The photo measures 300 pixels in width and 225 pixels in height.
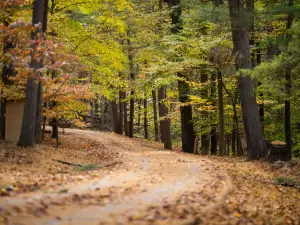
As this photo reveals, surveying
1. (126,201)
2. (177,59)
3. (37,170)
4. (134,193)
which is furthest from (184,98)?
(126,201)

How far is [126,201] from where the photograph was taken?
6141 millimetres

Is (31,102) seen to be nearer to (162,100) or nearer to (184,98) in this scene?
(162,100)

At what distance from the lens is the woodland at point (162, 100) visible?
22.5 feet

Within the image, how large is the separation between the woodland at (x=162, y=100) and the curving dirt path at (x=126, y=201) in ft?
0.13

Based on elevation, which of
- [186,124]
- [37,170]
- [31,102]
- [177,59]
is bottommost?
[37,170]

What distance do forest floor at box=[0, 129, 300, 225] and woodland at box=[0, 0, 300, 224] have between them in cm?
4

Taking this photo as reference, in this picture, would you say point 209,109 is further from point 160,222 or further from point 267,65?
point 160,222

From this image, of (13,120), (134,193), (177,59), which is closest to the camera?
(134,193)

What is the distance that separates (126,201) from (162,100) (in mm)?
12620

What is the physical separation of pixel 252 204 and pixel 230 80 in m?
11.9

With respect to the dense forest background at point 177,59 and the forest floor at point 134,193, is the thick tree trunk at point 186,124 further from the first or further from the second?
the forest floor at point 134,193

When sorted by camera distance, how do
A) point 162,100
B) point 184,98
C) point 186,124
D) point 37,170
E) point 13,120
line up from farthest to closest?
A: point 186,124, point 162,100, point 184,98, point 13,120, point 37,170

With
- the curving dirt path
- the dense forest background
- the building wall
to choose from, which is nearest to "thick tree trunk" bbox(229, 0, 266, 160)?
the dense forest background

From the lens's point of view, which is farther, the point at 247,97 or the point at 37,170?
the point at 247,97
